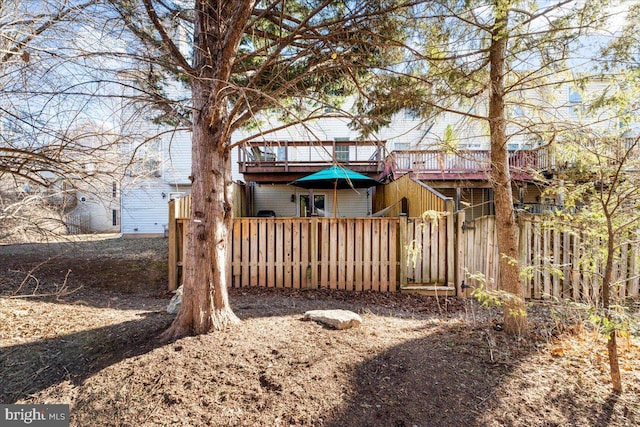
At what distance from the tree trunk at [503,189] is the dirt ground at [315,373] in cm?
29

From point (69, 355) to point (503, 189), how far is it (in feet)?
14.7

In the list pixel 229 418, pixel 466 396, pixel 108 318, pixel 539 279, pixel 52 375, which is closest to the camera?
pixel 229 418

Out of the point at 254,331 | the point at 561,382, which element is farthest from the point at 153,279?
the point at 561,382

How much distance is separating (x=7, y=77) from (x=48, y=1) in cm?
95

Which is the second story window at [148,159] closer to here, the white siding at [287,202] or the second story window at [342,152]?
the white siding at [287,202]

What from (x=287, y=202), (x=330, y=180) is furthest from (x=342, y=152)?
(x=330, y=180)

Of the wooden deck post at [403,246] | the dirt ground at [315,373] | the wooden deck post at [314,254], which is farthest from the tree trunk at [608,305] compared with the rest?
the wooden deck post at [314,254]

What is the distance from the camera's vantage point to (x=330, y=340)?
276 centimetres

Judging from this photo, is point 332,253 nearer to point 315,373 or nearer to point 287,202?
point 315,373

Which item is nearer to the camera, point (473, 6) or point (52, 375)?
point (52, 375)

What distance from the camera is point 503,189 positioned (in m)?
2.91

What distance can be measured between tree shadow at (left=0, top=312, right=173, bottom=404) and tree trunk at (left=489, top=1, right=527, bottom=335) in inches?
Answer: 135

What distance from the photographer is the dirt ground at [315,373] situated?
6.14ft

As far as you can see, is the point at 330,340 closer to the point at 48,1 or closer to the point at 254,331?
the point at 254,331
